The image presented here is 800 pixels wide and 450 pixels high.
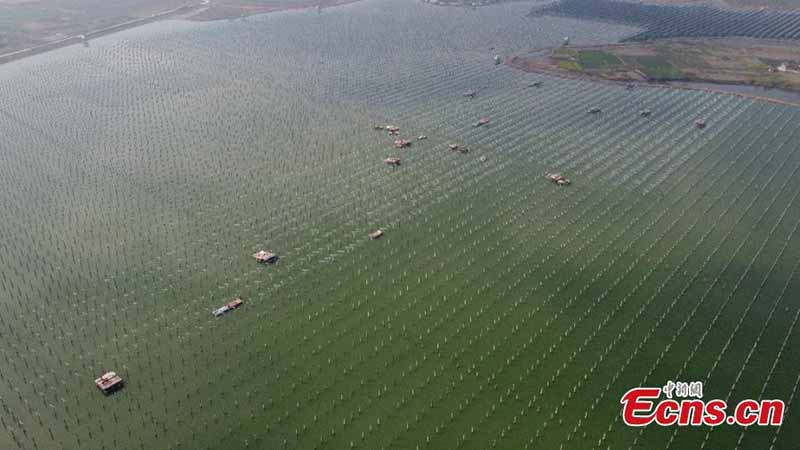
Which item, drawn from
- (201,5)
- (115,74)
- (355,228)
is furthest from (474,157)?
(201,5)

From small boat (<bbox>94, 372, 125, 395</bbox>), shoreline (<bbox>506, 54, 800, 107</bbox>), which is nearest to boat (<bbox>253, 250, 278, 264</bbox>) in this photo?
small boat (<bbox>94, 372, 125, 395</bbox>)

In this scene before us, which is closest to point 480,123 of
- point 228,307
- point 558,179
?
point 558,179

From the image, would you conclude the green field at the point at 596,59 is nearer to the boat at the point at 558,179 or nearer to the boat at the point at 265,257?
the boat at the point at 558,179

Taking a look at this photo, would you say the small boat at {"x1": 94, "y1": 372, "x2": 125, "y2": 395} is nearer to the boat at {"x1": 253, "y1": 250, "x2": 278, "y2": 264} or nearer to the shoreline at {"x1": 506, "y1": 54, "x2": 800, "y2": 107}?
the boat at {"x1": 253, "y1": 250, "x2": 278, "y2": 264}

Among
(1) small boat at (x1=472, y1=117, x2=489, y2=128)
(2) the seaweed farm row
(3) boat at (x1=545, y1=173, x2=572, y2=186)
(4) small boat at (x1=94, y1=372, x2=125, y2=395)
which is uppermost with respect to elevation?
(2) the seaweed farm row

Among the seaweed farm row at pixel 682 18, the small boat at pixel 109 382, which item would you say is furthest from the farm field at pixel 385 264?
the seaweed farm row at pixel 682 18

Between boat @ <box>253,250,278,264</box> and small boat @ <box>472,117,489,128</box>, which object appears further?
small boat @ <box>472,117,489,128</box>
